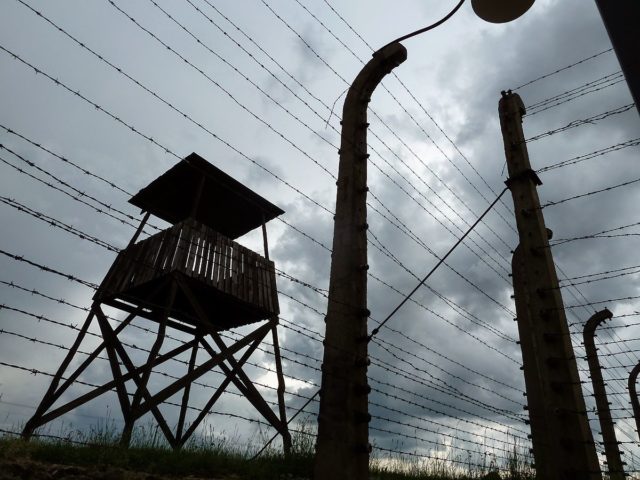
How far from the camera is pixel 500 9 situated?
8.98ft

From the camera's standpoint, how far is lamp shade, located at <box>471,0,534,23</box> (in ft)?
8.84

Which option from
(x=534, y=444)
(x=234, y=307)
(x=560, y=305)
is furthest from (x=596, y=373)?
(x=234, y=307)

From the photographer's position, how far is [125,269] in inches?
345

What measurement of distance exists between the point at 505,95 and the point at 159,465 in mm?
6084

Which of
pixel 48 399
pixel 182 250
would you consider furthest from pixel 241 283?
pixel 48 399

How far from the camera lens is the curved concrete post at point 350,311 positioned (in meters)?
3.83

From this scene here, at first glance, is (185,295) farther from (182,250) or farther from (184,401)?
(184,401)

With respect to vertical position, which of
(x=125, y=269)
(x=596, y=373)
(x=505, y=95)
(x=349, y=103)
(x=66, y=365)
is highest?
(x=505, y=95)

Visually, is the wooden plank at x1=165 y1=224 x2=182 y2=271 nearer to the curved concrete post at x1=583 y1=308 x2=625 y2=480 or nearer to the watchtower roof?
the watchtower roof

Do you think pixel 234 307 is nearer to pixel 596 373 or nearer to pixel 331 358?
pixel 331 358

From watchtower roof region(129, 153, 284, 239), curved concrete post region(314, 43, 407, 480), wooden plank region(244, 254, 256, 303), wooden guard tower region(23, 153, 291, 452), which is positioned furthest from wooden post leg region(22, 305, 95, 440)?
curved concrete post region(314, 43, 407, 480)

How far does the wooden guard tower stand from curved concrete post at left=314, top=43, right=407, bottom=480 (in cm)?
256

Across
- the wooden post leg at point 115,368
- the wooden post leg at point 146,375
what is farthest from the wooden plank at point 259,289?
the wooden post leg at point 115,368

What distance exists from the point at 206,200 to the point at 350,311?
22.9ft
